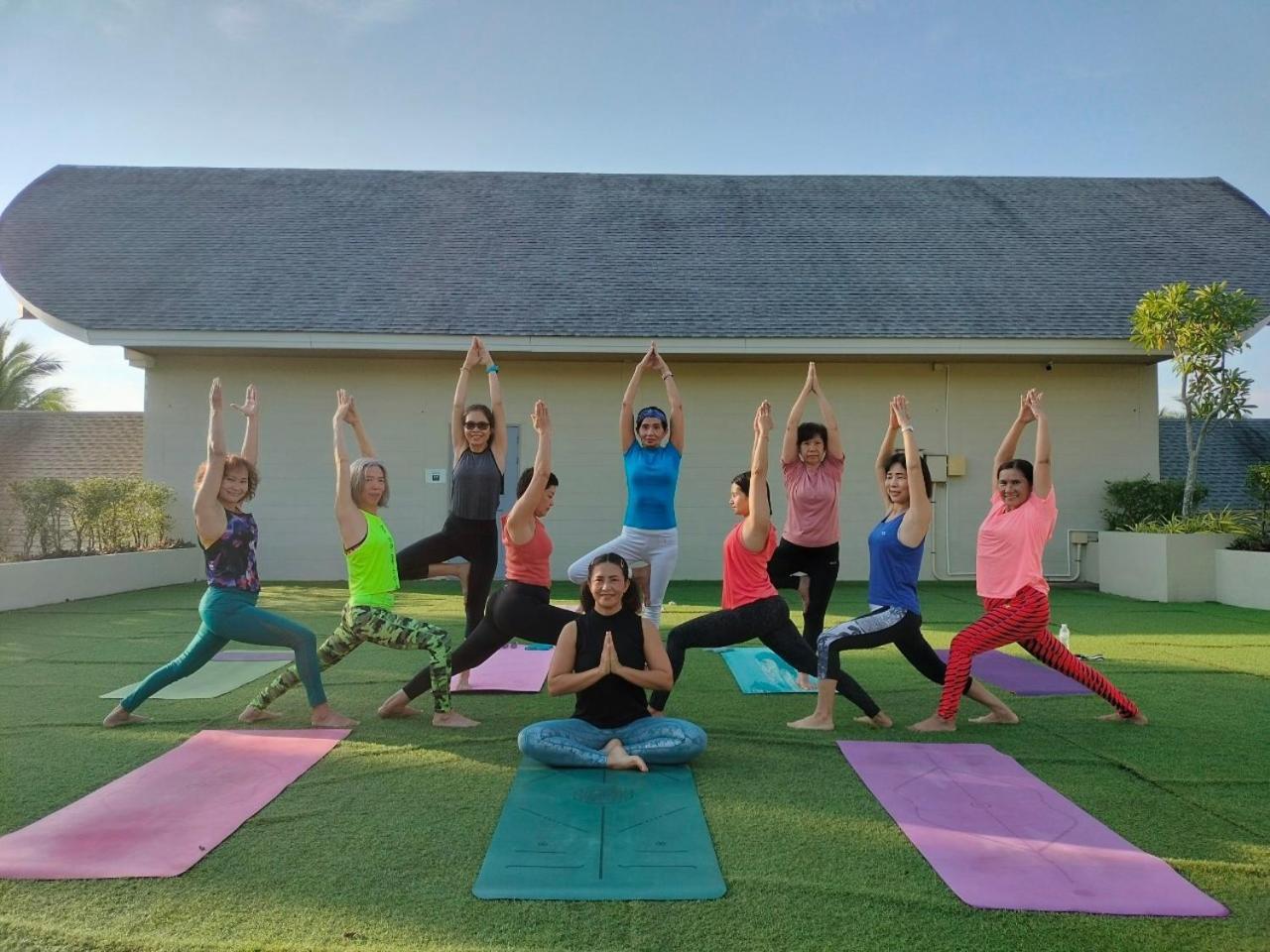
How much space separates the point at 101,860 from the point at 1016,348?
11.2m

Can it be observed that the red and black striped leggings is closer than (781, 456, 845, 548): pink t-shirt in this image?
Yes

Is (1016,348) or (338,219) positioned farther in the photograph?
(338,219)

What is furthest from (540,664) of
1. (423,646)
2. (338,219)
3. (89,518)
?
(338,219)

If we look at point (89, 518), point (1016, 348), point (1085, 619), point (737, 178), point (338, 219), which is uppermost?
point (737, 178)

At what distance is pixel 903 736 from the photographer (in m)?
4.34

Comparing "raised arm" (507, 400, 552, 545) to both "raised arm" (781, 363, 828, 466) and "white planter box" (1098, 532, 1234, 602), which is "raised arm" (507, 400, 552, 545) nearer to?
"raised arm" (781, 363, 828, 466)

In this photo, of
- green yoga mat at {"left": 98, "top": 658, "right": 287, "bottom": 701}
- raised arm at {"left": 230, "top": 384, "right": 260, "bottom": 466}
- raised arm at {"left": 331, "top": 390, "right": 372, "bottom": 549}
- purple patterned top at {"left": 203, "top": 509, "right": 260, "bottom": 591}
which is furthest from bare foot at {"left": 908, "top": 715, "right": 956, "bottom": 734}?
green yoga mat at {"left": 98, "top": 658, "right": 287, "bottom": 701}

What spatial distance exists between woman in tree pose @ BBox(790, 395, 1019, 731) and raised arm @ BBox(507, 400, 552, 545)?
5.19 ft

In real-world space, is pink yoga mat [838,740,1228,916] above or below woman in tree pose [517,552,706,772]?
below

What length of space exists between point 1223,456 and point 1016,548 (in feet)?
44.4

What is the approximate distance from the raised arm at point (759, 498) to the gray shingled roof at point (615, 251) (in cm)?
720

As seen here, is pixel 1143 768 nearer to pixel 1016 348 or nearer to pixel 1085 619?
pixel 1085 619

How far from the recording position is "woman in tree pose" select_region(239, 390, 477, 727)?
4355 mm

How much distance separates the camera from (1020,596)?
449 cm
